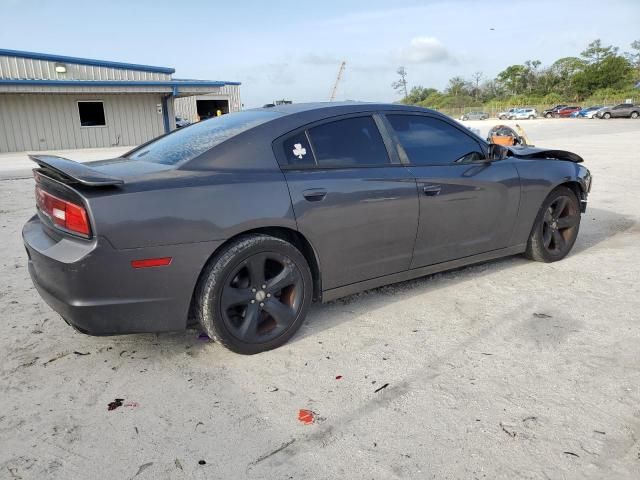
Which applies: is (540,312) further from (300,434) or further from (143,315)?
(143,315)

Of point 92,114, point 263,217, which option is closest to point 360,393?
point 263,217

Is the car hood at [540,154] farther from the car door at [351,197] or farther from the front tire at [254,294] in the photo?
the front tire at [254,294]

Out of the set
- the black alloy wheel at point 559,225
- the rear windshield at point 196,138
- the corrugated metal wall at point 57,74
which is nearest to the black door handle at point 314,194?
the rear windshield at point 196,138

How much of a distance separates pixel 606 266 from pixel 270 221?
343cm

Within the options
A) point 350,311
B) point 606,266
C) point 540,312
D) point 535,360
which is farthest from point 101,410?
point 606,266

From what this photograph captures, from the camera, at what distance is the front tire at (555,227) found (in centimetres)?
462

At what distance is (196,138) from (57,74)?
892 inches

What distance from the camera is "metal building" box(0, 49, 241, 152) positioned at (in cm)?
2122

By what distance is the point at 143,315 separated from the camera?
279 cm

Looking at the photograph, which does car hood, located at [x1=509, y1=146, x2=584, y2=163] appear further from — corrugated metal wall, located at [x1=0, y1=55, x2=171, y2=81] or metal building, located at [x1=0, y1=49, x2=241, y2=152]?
corrugated metal wall, located at [x1=0, y1=55, x2=171, y2=81]

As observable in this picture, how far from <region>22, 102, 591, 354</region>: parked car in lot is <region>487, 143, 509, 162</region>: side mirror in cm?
2

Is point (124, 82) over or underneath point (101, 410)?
over

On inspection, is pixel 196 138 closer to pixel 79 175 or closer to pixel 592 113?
pixel 79 175

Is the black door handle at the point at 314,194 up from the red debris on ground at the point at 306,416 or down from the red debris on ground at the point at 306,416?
up
